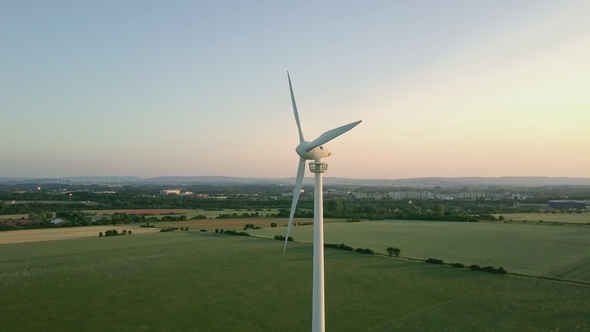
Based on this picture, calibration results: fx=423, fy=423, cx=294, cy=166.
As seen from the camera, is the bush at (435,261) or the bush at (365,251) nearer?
the bush at (435,261)

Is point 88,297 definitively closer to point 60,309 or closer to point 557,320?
point 60,309

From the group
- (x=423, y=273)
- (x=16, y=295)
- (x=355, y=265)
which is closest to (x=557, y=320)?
(x=423, y=273)

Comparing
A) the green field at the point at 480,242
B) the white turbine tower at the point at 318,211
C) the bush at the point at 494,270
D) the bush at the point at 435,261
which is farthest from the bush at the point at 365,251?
the white turbine tower at the point at 318,211

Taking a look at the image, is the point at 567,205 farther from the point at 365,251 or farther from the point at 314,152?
the point at 314,152

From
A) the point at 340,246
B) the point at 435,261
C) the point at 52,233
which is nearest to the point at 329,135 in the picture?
the point at 435,261

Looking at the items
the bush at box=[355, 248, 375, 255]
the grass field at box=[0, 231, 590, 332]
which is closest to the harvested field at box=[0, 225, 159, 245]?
the grass field at box=[0, 231, 590, 332]

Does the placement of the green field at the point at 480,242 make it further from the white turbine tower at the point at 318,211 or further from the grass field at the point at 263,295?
the white turbine tower at the point at 318,211
